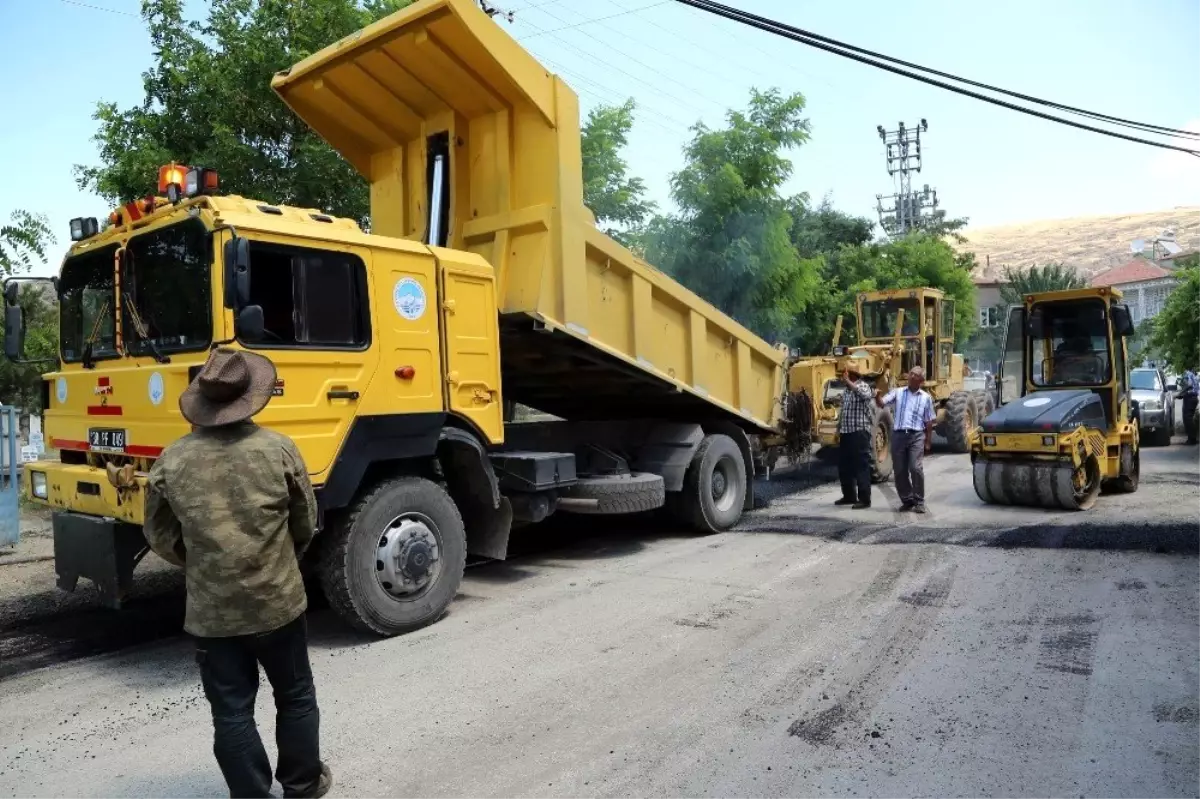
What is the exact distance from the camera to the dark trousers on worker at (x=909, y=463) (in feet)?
30.3

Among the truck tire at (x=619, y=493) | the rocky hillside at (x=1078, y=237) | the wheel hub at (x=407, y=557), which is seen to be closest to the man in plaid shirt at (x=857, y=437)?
the truck tire at (x=619, y=493)

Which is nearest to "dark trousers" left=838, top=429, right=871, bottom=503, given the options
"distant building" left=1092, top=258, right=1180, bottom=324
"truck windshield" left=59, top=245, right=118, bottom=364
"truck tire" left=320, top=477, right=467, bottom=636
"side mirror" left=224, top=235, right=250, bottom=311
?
"truck tire" left=320, top=477, right=467, bottom=636

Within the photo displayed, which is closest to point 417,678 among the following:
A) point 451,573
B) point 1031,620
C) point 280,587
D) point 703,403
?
Result: point 451,573

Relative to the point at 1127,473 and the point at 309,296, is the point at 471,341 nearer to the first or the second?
the point at 309,296

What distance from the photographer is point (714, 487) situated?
8.84 m

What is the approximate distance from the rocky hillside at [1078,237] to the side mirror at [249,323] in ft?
369

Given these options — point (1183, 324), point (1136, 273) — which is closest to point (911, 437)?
point (1183, 324)

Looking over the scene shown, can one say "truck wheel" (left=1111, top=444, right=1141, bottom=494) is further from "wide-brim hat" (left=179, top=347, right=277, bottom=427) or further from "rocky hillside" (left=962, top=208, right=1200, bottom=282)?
"rocky hillside" (left=962, top=208, right=1200, bottom=282)

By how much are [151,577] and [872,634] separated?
5515 mm

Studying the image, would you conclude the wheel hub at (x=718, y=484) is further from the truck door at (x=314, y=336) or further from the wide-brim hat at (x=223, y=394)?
the wide-brim hat at (x=223, y=394)

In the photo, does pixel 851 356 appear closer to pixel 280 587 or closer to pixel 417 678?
pixel 417 678

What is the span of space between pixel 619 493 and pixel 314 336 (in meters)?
3.21

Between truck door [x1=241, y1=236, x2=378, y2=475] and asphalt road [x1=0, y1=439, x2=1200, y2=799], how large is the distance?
1.40 meters

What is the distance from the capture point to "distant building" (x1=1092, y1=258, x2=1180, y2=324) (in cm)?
4762
